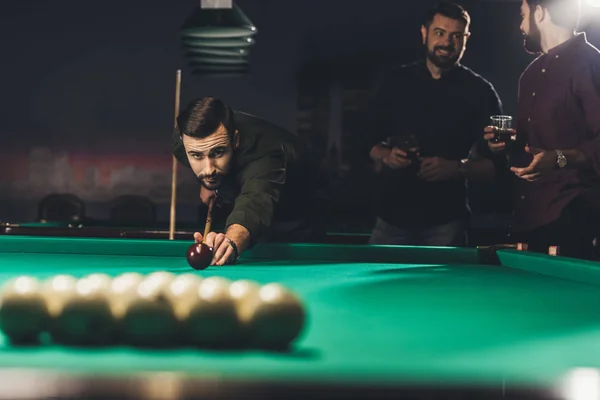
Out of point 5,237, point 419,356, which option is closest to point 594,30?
point 5,237

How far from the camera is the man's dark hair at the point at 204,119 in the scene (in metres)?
3.07

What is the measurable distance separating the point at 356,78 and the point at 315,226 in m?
3.41

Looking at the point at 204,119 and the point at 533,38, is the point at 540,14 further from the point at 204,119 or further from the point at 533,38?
the point at 204,119

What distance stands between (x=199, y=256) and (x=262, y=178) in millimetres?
698

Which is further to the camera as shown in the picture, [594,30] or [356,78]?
[356,78]

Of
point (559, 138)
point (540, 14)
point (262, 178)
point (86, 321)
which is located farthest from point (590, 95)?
point (86, 321)

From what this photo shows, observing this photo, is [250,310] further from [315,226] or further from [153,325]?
[315,226]

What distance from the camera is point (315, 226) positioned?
373cm

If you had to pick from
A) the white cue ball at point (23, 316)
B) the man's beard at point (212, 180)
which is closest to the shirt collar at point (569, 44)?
the man's beard at point (212, 180)

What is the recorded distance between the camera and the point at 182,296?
1341 millimetres

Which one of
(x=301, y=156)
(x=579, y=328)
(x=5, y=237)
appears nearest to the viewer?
(x=579, y=328)

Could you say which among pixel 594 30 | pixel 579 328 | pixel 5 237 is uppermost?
pixel 594 30

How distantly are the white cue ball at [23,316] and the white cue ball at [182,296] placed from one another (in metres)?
0.21

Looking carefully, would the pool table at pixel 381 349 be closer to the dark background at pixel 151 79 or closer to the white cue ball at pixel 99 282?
the white cue ball at pixel 99 282
